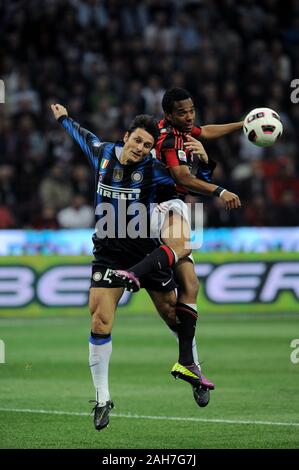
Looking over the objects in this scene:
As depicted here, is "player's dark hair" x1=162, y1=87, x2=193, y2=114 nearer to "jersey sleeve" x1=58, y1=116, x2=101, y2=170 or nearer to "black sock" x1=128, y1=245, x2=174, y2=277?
"jersey sleeve" x1=58, y1=116, x2=101, y2=170

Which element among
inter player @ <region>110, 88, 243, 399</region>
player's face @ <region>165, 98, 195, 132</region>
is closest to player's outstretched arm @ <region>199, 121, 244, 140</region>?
inter player @ <region>110, 88, 243, 399</region>

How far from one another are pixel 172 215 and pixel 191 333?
3.27ft

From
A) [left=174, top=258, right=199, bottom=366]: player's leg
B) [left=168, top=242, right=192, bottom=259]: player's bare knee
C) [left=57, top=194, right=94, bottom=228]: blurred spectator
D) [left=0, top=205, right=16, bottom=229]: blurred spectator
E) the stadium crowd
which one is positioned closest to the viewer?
[left=168, top=242, right=192, bottom=259]: player's bare knee

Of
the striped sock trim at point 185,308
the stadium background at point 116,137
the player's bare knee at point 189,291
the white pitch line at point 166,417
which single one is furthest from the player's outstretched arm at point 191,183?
the stadium background at point 116,137

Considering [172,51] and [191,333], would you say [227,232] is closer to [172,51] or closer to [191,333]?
[172,51]

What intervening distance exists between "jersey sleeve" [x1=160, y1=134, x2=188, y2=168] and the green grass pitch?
7.03 feet

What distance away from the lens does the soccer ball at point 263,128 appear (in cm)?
881

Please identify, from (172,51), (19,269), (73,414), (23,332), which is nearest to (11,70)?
(172,51)

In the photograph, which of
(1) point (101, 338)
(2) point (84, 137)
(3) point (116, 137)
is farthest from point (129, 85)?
(1) point (101, 338)

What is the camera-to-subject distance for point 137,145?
28.3 feet

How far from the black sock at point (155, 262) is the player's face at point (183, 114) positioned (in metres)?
1.05

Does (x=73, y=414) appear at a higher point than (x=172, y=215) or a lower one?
lower

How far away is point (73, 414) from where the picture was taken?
9.55 meters

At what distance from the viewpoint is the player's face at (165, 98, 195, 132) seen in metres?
9.07
